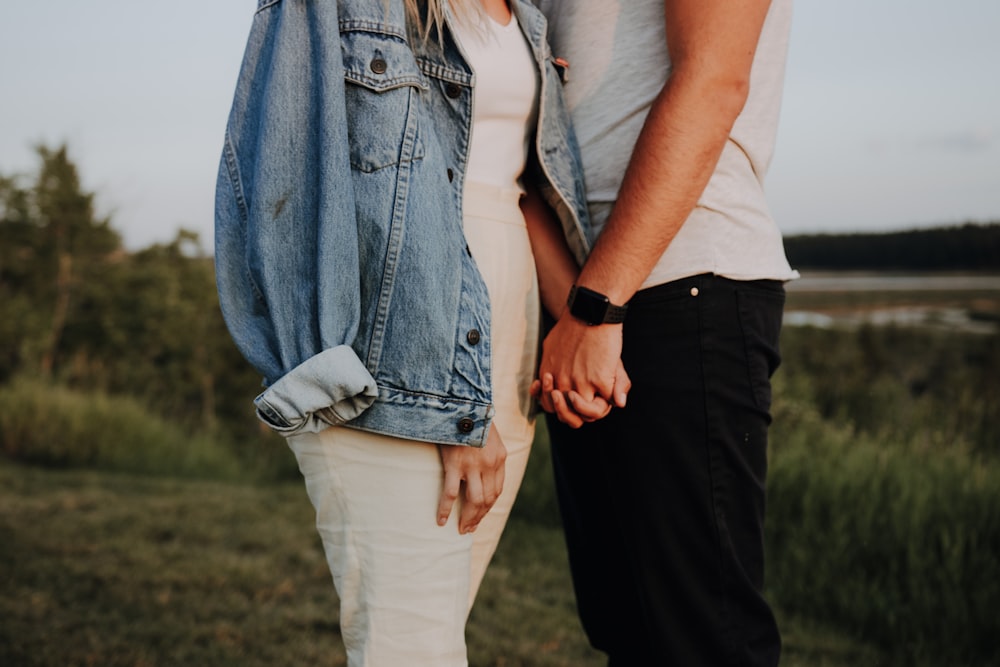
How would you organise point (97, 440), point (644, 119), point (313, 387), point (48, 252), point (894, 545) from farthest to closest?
point (48, 252), point (97, 440), point (894, 545), point (644, 119), point (313, 387)

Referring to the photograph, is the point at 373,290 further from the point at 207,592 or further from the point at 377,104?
the point at 207,592

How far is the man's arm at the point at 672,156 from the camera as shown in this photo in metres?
1.36

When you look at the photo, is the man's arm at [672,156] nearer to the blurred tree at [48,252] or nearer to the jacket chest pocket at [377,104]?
the jacket chest pocket at [377,104]

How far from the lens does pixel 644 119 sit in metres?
1.50

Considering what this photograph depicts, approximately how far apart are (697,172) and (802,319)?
750 cm

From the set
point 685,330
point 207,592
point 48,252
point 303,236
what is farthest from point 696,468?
point 48,252

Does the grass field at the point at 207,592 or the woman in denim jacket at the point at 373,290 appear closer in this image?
the woman in denim jacket at the point at 373,290

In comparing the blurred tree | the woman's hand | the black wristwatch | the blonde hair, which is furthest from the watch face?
the blurred tree

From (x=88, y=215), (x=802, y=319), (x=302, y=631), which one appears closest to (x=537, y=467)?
(x=302, y=631)

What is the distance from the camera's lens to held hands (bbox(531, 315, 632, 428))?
54.9 inches

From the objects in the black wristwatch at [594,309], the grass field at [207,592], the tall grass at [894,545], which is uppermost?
the black wristwatch at [594,309]

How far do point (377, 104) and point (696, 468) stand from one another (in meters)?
0.78

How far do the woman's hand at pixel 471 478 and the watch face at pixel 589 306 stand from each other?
237 millimetres

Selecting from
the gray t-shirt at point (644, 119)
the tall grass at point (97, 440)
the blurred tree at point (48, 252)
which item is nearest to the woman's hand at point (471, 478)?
the gray t-shirt at point (644, 119)
